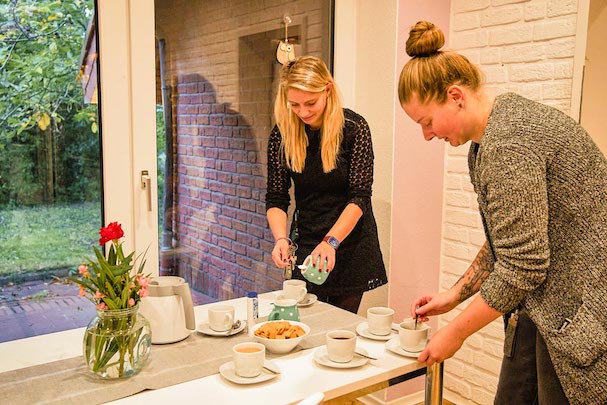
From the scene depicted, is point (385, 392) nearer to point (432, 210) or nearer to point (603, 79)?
point (432, 210)

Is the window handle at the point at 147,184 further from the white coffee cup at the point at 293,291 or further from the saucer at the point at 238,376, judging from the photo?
the saucer at the point at 238,376

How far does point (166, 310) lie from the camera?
153 cm

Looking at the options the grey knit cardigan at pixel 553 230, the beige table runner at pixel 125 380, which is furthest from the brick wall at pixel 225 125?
the grey knit cardigan at pixel 553 230

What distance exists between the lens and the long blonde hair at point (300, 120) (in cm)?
203

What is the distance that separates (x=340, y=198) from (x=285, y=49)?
900 millimetres

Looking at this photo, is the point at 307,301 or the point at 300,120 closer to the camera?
the point at 307,301

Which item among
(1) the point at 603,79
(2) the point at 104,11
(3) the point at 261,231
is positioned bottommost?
(3) the point at 261,231

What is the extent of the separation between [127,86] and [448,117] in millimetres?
1340

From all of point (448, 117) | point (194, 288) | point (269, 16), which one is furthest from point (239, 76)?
point (448, 117)

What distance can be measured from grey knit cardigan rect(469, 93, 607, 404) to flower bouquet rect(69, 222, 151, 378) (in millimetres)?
Result: 790

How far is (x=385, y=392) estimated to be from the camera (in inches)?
111

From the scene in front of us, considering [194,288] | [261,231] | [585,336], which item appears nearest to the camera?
[585,336]

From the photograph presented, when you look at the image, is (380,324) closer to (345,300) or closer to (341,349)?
(341,349)

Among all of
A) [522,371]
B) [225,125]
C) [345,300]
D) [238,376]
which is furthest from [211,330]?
[225,125]
